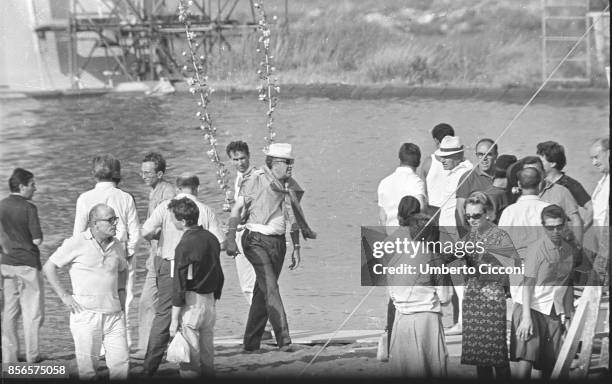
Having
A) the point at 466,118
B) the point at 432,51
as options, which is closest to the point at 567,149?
the point at 466,118

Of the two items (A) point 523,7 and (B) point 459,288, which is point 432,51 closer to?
(A) point 523,7

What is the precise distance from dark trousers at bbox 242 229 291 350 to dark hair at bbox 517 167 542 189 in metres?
1.54

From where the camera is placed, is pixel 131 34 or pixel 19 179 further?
pixel 131 34

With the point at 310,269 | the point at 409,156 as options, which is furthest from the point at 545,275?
the point at 310,269

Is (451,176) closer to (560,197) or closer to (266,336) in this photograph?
(560,197)

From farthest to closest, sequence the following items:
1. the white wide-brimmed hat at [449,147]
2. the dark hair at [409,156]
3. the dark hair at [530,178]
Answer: the white wide-brimmed hat at [449,147]
the dark hair at [409,156]
the dark hair at [530,178]

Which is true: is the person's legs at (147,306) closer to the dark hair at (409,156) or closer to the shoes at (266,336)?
the shoes at (266,336)

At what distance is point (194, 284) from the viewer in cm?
666

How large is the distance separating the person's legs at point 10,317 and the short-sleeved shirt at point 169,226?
0.83 meters

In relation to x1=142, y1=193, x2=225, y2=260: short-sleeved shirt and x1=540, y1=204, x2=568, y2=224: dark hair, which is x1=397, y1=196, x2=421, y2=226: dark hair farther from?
x1=142, y1=193, x2=225, y2=260: short-sleeved shirt

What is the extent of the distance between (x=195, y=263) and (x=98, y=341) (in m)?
0.64

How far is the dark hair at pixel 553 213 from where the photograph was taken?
6.56 metres

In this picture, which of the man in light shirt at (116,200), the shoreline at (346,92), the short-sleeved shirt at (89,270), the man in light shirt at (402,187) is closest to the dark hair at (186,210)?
the short-sleeved shirt at (89,270)

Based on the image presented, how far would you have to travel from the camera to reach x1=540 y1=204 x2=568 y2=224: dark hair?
6.56 metres
